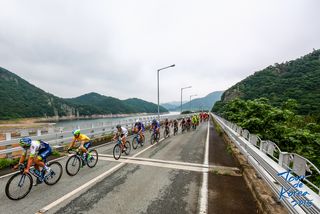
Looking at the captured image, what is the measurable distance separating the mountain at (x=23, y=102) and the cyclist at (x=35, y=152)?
10422 cm

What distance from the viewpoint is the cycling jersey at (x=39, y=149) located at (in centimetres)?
479

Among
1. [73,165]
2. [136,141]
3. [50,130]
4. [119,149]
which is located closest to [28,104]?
[50,130]

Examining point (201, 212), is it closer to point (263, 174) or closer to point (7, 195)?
point (263, 174)

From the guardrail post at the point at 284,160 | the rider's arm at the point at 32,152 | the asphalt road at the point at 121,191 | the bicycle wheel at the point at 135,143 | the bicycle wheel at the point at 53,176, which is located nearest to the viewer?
the guardrail post at the point at 284,160

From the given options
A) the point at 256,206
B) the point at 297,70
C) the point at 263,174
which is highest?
the point at 297,70

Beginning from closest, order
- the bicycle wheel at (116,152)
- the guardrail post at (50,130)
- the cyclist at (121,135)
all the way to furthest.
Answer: the bicycle wheel at (116,152)
the cyclist at (121,135)
the guardrail post at (50,130)

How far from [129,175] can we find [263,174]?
407 centimetres

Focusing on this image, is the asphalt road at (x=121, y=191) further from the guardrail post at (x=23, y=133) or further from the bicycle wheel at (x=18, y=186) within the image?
the guardrail post at (x=23, y=133)

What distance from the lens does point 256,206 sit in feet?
13.7

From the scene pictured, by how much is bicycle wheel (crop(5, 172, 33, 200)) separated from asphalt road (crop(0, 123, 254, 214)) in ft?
0.46

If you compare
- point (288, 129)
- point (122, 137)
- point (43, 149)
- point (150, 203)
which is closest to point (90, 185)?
point (43, 149)

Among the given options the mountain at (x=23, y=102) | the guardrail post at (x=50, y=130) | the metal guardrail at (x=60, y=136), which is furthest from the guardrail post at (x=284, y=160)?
the mountain at (x=23, y=102)

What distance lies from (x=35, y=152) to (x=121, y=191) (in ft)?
8.30

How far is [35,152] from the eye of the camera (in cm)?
484
